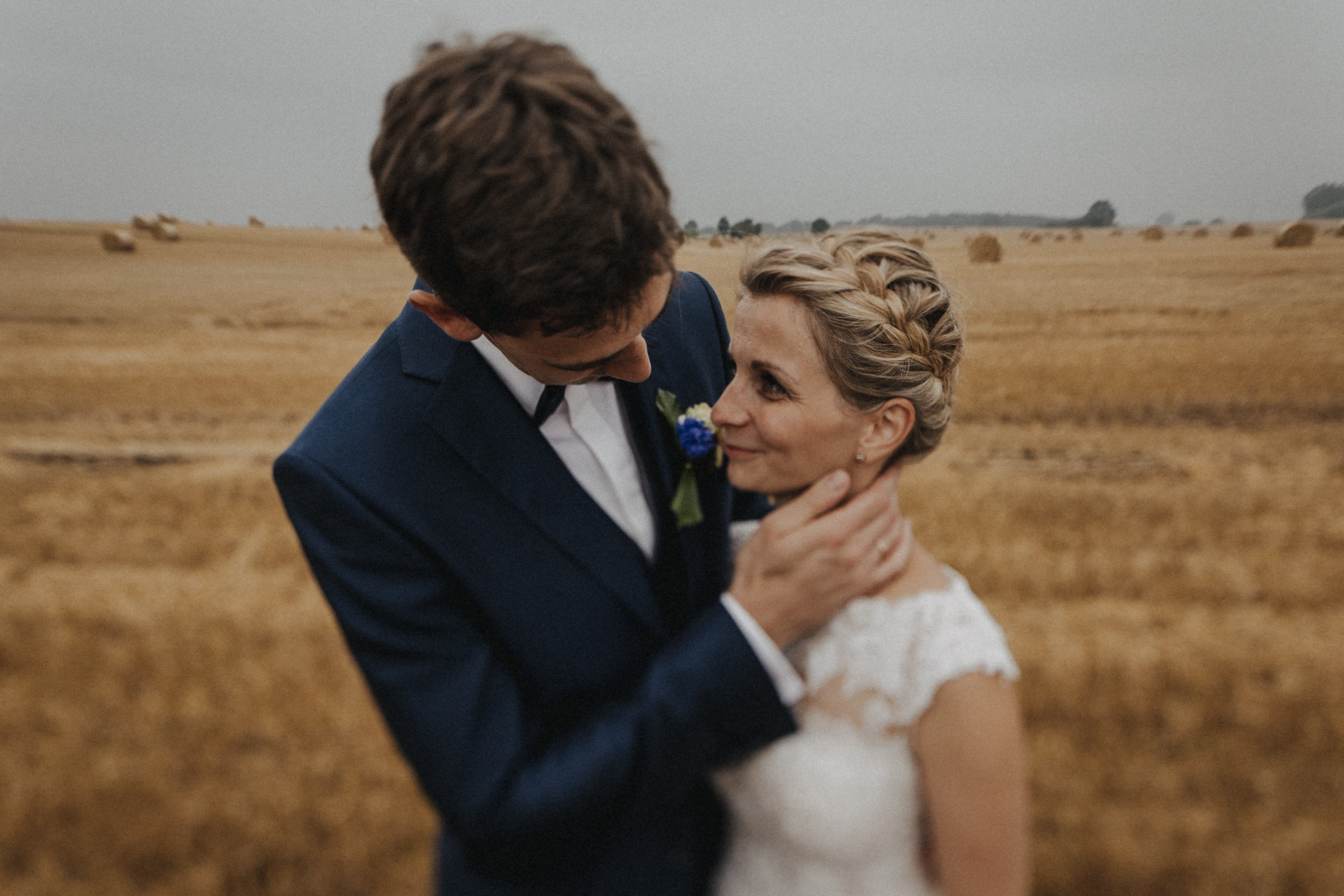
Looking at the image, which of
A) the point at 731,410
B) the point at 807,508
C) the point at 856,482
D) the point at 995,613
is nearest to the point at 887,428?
the point at 856,482

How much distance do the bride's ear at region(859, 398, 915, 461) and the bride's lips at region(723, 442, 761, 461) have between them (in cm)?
33

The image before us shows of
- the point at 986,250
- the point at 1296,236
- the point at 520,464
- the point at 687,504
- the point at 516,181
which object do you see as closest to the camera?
the point at 516,181

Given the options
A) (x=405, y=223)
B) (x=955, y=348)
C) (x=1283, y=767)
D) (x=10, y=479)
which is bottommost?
(x=10, y=479)

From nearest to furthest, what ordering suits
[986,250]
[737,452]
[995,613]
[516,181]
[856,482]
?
1. [516,181]
2. [737,452]
3. [856,482]
4. [995,613]
5. [986,250]

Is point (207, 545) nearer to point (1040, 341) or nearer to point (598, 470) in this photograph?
point (598, 470)

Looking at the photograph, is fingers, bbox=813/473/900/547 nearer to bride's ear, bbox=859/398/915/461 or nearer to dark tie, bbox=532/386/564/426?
bride's ear, bbox=859/398/915/461

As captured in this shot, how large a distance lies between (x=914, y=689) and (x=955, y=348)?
1.01 meters

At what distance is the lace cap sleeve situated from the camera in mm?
1834

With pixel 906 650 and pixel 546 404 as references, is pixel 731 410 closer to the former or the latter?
pixel 546 404

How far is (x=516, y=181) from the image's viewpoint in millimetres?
1202

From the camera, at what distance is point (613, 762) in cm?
148

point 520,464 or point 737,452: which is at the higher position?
point 520,464

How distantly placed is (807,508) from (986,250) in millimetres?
25265

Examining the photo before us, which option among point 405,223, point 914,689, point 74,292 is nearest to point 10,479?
point 405,223
